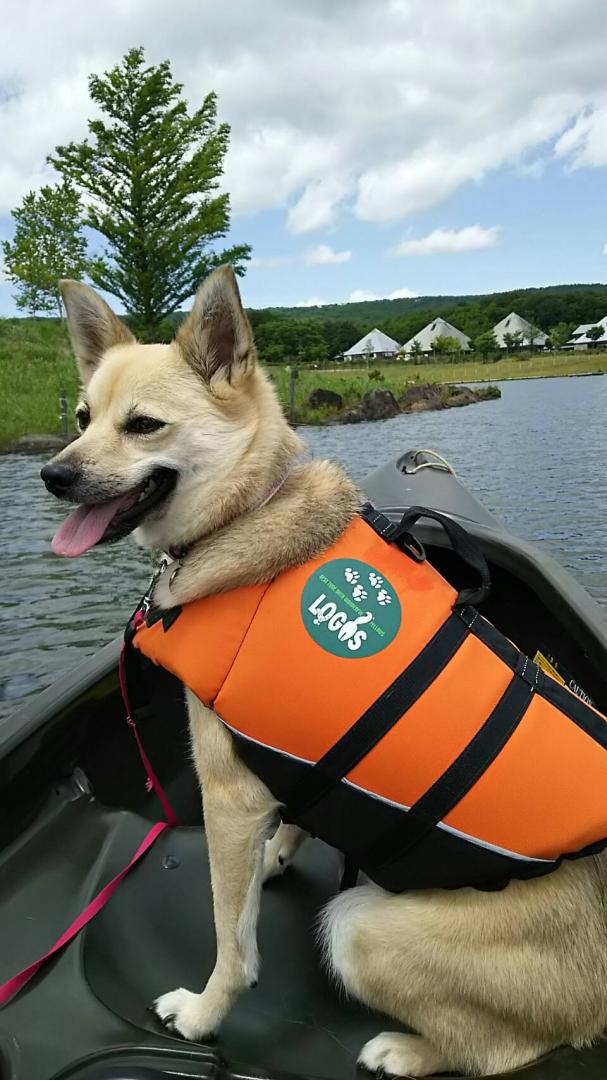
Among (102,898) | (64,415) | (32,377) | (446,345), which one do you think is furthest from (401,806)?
(446,345)

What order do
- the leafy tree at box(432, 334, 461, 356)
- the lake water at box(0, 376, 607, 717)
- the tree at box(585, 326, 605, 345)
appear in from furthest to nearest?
the tree at box(585, 326, 605, 345) → the leafy tree at box(432, 334, 461, 356) → the lake water at box(0, 376, 607, 717)

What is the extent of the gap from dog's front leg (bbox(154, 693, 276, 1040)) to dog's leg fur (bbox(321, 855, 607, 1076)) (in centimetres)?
31

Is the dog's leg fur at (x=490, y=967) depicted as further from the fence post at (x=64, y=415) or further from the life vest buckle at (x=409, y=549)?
the fence post at (x=64, y=415)

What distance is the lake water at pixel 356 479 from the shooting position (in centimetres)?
629

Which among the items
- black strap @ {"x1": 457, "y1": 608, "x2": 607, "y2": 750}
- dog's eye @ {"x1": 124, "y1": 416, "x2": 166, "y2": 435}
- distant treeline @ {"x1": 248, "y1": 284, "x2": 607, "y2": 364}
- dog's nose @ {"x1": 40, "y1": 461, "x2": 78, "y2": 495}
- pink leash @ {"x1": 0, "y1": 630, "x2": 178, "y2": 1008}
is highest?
distant treeline @ {"x1": 248, "y1": 284, "x2": 607, "y2": 364}

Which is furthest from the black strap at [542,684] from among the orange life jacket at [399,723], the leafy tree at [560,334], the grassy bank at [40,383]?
the leafy tree at [560,334]

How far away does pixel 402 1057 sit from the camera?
5.92ft

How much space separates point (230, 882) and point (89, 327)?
194 cm

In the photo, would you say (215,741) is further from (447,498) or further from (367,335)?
(367,335)

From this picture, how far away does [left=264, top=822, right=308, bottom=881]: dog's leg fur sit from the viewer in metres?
2.56

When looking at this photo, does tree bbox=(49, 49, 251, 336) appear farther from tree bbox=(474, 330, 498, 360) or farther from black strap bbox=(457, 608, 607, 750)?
tree bbox=(474, 330, 498, 360)

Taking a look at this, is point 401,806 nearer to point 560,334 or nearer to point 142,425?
point 142,425

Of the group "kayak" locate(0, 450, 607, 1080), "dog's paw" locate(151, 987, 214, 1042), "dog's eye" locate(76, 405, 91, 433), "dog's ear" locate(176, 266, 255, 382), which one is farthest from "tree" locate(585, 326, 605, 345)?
"dog's paw" locate(151, 987, 214, 1042)

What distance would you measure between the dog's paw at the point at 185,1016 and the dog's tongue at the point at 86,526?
52.1 inches
